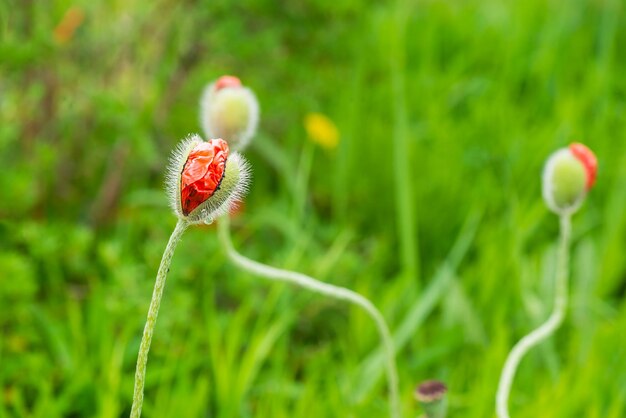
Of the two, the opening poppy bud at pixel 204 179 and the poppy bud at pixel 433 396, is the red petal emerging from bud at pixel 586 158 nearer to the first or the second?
the poppy bud at pixel 433 396

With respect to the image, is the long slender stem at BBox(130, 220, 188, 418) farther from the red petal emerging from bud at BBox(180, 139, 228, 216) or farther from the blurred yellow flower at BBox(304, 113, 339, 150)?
the blurred yellow flower at BBox(304, 113, 339, 150)

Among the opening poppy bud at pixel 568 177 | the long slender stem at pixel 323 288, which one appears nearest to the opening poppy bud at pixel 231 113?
the long slender stem at pixel 323 288

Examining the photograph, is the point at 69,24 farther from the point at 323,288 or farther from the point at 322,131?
the point at 323,288

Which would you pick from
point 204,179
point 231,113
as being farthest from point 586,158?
point 204,179

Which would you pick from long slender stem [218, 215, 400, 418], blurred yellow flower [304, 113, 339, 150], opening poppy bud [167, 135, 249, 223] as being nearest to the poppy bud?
long slender stem [218, 215, 400, 418]

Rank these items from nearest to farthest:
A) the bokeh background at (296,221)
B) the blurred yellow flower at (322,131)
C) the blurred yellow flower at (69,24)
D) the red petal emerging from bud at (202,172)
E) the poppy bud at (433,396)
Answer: the red petal emerging from bud at (202,172) < the poppy bud at (433,396) < the bokeh background at (296,221) < the blurred yellow flower at (69,24) < the blurred yellow flower at (322,131)

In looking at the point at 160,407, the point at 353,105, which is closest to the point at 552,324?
the point at 160,407
